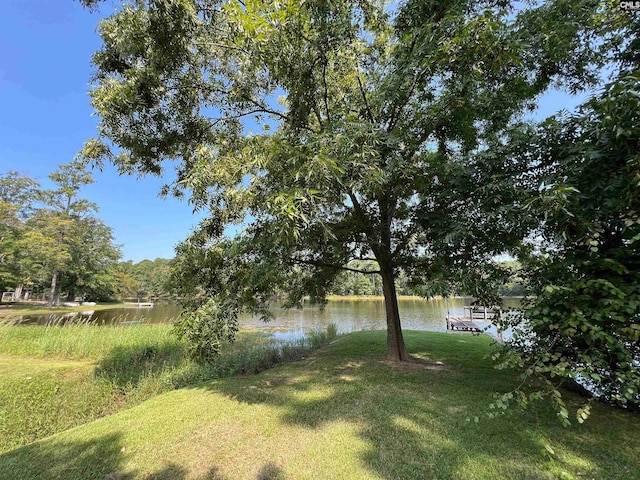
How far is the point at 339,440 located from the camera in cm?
299

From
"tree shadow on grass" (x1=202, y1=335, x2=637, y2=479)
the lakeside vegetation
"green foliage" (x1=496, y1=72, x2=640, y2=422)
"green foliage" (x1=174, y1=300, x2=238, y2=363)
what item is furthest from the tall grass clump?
"green foliage" (x1=496, y1=72, x2=640, y2=422)

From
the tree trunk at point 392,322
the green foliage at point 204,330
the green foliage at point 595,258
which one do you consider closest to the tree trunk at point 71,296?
the green foliage at point 204,330

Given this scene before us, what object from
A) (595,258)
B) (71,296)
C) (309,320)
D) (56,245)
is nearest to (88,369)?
(595,258)

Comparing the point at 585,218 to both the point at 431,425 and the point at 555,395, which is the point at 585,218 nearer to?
the point at 555,395

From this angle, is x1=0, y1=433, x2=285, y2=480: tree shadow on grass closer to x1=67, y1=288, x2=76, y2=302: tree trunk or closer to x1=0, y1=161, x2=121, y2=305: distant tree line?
x1=0, y1=161, x2=121, y2=305: distant tree line

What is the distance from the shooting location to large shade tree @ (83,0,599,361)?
10.7 ft

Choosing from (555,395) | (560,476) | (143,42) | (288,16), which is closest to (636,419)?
(560,476)

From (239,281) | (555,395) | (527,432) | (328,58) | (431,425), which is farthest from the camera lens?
(239,281)

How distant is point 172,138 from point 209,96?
99cm

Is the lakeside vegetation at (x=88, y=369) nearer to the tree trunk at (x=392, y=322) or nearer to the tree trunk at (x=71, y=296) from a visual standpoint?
the tree trunk at (x=392, y=322)

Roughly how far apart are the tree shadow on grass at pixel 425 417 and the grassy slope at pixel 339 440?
0.01 meters

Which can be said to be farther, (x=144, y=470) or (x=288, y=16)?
(x=288, y=16)

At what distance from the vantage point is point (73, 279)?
30.1 meters

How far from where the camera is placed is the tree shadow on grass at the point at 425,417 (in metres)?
2.49
